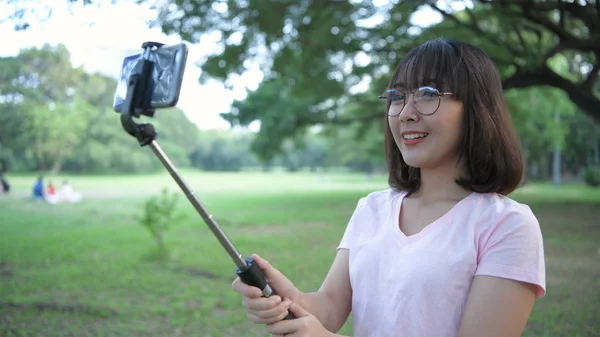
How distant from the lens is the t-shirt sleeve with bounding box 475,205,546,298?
0.82 meters

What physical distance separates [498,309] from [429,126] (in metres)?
0.33

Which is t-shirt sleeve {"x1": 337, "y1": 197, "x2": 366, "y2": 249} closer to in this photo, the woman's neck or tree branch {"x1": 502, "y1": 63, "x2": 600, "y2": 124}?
the woman's neck

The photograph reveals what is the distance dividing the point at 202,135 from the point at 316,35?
4340 millimetres

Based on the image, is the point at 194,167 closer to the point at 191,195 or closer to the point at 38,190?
the point at 38,190

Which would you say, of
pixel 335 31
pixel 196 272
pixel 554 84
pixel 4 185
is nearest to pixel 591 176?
pixel 554 84

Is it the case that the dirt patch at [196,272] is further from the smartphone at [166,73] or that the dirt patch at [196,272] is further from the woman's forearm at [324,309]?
the smartphone at [166,73]

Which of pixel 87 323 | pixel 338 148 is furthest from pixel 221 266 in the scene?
pixel 338 148

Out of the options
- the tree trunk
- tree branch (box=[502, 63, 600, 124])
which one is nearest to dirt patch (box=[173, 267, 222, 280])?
tree branch (box=[502, 63, 600, 124])

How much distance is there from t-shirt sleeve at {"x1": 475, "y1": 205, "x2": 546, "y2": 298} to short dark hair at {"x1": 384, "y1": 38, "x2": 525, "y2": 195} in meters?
0.11

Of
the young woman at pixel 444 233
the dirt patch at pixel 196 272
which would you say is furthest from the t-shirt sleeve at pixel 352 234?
the dirt patch at pixel 196 272

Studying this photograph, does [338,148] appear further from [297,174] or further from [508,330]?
[508,330]

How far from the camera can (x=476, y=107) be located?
0.93 meters

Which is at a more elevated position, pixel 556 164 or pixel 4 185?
pixel 4 185

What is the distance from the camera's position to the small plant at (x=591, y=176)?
10852mm
